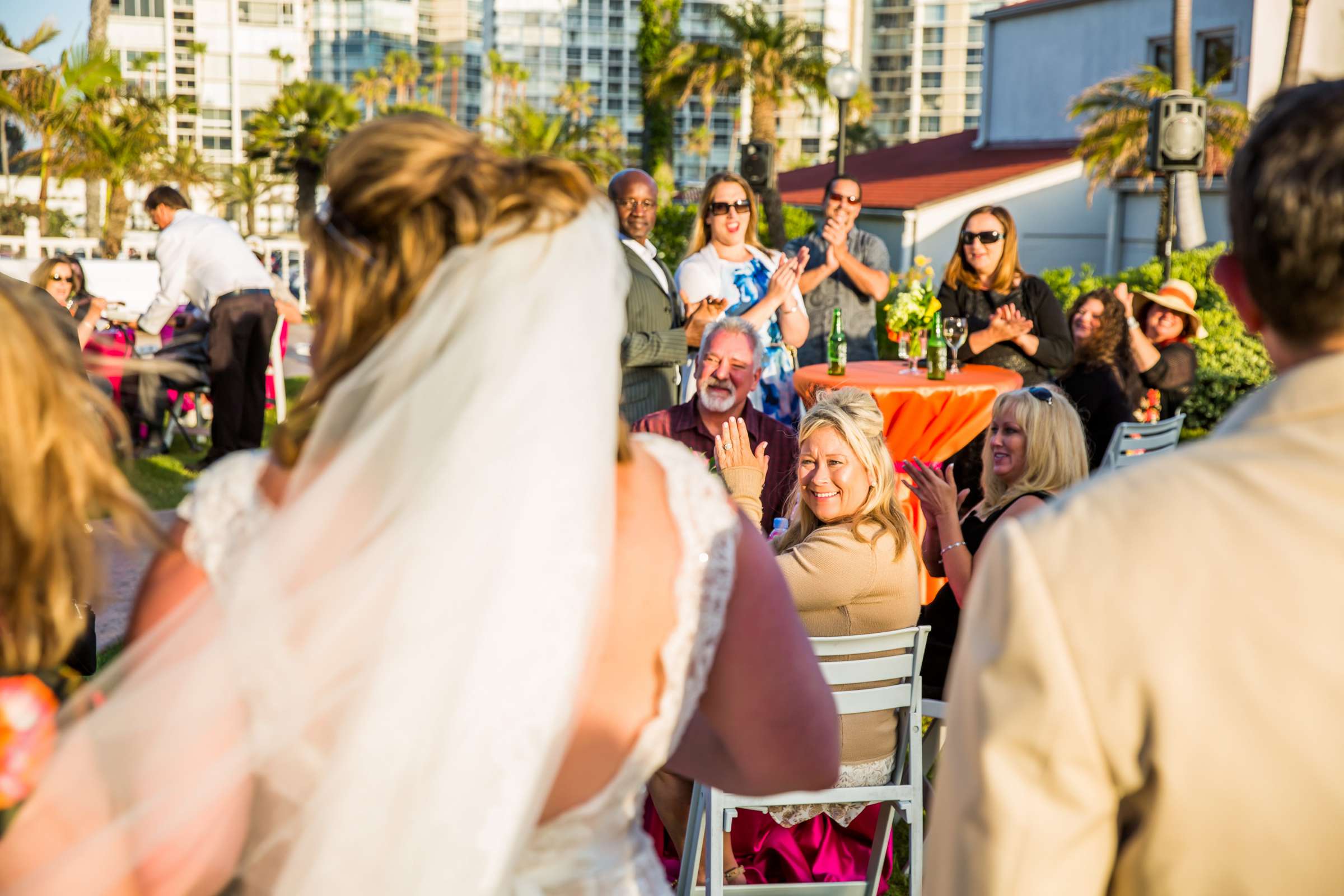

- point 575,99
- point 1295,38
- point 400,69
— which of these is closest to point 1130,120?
point 1295,38

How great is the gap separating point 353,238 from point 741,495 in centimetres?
261

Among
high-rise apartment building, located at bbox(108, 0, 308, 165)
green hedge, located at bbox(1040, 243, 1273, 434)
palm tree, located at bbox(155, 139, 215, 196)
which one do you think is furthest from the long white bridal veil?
high-rise apartment building, located at bbox(108, 0, 308, 165)

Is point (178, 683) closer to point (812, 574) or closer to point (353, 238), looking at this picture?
point (353, 238)

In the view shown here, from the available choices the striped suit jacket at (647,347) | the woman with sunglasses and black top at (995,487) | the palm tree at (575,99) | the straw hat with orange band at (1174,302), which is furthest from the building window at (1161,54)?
the palm tree at (575,99)

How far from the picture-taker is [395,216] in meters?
1.31

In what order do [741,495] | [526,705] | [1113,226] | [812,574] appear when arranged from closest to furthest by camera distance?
[526,705], [812,574], [741,495], [1113,226]

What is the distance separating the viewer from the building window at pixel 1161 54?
23844mm

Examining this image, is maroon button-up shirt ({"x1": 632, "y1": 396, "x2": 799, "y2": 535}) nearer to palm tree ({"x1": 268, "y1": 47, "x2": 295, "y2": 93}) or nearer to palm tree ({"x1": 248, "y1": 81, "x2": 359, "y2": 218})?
palm tree ({"x1": 248, "y1": 81, "x2": 359, "y2": 218})

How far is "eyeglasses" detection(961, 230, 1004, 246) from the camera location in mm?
6180

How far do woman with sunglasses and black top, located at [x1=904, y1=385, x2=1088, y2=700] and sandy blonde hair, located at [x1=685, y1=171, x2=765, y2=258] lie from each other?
2.30 meters

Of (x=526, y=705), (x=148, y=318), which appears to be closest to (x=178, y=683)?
(x=526, y=705)

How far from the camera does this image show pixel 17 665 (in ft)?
4.00

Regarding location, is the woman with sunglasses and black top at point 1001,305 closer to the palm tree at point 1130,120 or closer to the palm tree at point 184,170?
the palm tree at point 1130,120

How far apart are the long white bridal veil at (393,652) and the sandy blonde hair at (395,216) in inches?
1.2
